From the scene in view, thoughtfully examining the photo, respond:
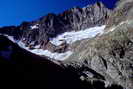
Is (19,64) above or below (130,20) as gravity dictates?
below

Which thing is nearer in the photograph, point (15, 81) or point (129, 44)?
point (15, 81)

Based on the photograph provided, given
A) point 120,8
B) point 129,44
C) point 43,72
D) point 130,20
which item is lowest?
point 43,72

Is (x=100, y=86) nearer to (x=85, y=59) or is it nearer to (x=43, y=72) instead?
(x=43, y=72)

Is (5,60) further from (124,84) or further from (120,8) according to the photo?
(120,8)

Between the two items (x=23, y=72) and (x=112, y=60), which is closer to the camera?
(x=23, y=72)

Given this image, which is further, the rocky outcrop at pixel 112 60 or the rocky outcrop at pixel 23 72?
the rocky outcrop at pixel 112 60

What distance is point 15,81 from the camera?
27953mm

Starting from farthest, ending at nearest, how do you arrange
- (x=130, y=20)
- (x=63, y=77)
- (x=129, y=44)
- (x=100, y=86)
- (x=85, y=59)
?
(x=130, y=20), (x=85, y=59), (x=129, y=44), (x=100, y=86), (x=63, y=77)

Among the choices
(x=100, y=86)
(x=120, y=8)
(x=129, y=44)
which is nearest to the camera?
(x=100, y=86)

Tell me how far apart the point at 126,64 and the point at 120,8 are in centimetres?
5882

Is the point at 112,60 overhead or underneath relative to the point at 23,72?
overhead

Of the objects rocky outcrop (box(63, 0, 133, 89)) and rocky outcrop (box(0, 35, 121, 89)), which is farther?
rocky outcrop (box(63, 0, 133, 89))

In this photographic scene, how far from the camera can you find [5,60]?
99.8 ft

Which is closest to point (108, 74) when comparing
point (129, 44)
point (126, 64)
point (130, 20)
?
point (126, 64)
